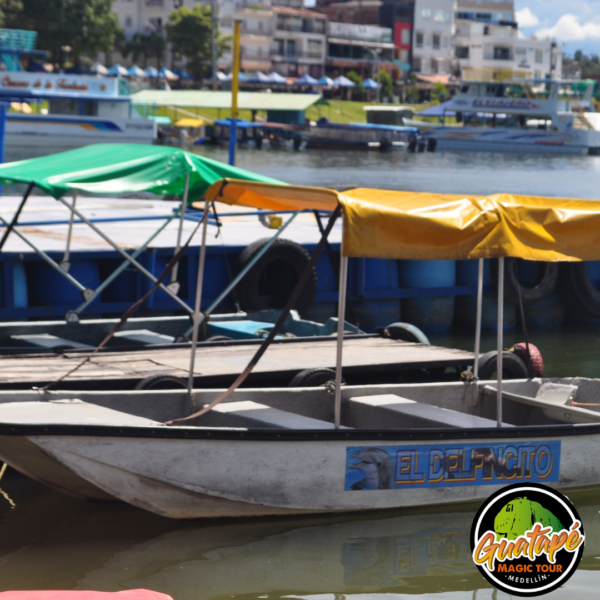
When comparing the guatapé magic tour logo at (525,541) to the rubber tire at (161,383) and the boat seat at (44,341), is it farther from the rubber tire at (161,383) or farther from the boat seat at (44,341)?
the boat seat at (44,341)

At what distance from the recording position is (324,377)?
10.8 metres

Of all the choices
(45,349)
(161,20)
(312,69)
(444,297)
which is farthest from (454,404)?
(312,69)

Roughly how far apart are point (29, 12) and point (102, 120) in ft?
93.2

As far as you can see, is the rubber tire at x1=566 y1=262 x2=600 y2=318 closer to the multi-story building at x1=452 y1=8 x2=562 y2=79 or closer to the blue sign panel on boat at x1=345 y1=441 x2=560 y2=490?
the blue sign panel on boat at x1=345 y1=441 x2=560 y2=490

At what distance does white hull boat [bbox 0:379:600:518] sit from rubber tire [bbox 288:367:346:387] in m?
0.66

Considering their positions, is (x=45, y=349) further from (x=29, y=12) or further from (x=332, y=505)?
(x=29, y=12)

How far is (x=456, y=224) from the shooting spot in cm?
833

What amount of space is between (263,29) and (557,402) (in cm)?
10994

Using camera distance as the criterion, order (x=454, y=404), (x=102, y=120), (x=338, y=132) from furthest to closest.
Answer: (x=338, y=132) → (x=102, y=120) → (x=454, y=404)

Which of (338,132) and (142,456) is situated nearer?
(142,456)

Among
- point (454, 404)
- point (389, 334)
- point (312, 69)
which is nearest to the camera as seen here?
point (454, 404)

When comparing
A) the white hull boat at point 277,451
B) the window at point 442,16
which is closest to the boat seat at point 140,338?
the white hull boat at point 277,451

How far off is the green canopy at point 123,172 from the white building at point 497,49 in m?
117

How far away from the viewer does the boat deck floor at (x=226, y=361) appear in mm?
10258
